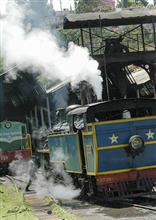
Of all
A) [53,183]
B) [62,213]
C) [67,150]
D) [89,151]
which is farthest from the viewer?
[53,183]

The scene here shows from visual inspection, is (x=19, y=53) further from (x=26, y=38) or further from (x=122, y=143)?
(x=122, y=143)

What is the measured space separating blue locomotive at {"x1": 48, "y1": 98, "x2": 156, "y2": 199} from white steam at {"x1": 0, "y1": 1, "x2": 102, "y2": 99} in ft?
10.6

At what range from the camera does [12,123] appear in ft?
88.8

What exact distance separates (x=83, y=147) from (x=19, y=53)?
10.4 metres

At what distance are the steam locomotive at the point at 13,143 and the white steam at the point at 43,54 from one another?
3.63m

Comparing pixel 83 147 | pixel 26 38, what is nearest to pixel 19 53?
pixel 26 38

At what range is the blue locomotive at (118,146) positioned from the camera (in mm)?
12180

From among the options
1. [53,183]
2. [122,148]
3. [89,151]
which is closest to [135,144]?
[122,148]

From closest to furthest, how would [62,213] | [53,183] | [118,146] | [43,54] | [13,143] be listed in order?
[62,213], [118,146], [53,183], [43,54], [13,143]

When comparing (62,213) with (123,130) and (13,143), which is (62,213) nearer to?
(123,130)

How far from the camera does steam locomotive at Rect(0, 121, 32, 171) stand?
2664cm

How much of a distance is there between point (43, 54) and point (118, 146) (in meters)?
9.04

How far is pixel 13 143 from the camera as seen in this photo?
27141 mm

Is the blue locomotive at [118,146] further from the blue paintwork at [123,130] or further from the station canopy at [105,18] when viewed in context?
the station canopy at [105,18]
